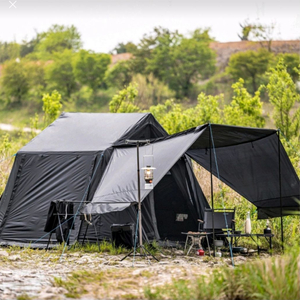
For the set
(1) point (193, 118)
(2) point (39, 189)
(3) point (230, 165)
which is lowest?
(2) point (39, 189)

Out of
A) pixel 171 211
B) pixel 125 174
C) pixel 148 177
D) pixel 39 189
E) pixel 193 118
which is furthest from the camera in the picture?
pixel 193 118

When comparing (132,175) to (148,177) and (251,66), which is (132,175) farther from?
(251,66)

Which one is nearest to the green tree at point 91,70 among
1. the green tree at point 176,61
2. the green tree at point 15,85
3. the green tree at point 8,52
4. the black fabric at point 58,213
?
the green tree at point 176,61

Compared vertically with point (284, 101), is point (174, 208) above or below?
below

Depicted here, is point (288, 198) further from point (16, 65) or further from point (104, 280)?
point (16, 65)

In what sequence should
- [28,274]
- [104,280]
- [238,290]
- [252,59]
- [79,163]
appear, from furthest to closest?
1. [252,59]
2. [79,163]
3. [28,274]
4. [104,280]
5. [238,290]

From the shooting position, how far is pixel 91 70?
165 ft

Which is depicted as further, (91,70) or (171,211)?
(91,70)

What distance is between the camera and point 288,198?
27.1 feet

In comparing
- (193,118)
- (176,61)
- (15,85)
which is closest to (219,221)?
(193,118)

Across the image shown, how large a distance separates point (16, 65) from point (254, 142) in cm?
4660

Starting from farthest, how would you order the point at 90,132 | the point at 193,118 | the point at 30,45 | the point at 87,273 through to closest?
the point at 30,45, the point at 193,118, the point at 90,132, the point at 87,273

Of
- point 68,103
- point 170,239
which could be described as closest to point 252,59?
point 68,103

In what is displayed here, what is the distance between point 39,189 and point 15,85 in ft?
144
